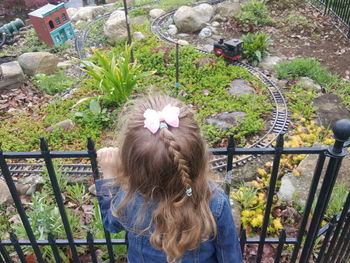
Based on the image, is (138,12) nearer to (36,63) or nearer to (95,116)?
(36,63)

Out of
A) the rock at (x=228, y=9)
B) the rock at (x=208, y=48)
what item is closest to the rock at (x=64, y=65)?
the rock at (x=208, y=48)


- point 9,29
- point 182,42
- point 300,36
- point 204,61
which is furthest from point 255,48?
point 9,29

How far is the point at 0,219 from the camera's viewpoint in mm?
2895

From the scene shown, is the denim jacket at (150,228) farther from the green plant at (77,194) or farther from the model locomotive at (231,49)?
the model locomotive at (231,49)

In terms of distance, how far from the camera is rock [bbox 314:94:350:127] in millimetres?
3990

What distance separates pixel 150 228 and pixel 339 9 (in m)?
6.88

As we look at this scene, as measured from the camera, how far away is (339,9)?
677 cm

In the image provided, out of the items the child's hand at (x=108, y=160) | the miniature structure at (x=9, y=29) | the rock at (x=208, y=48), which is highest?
the child's hand at (x=108, y=160)

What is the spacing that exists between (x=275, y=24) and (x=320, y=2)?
149cm

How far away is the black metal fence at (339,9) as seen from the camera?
21.3ft

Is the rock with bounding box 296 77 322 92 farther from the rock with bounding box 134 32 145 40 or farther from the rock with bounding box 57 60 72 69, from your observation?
the rock with bounding box 57 60 72 69

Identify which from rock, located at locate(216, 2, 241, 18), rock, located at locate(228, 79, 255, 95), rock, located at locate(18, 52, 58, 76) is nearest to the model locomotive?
rock, located at locate(228, 79, 255, 95)

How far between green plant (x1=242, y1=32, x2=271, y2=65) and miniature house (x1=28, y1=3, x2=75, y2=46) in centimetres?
358

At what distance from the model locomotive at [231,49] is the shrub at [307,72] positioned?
619mm
